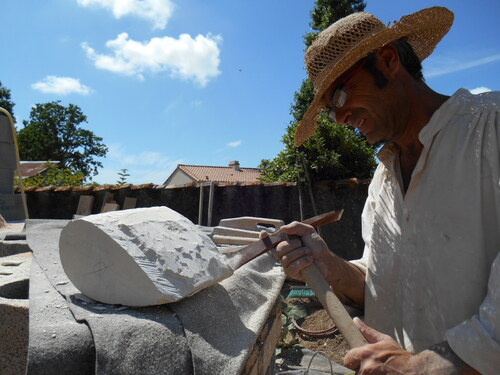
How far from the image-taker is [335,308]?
1.48m

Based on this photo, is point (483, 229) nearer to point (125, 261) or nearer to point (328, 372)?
point (125, 261)

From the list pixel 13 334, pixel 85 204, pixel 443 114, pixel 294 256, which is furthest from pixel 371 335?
pixel 85 204

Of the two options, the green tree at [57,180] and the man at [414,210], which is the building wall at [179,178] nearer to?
the green tree at [57,180]

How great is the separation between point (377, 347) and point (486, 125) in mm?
820

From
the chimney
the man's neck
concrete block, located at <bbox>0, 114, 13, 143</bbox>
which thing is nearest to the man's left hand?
the man's neck

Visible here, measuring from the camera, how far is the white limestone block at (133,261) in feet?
5.05

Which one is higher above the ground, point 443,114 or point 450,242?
point 443,114

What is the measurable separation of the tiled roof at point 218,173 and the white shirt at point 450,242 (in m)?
24.4

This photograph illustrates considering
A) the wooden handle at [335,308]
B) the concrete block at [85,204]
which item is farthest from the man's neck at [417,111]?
the concrete block at [85,204]

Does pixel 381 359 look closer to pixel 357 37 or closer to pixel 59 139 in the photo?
pixel 357 37

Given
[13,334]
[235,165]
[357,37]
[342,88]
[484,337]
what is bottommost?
[13,334]

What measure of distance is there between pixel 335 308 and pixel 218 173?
1054 inches

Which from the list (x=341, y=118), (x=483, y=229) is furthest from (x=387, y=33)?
(x=483, y=229)

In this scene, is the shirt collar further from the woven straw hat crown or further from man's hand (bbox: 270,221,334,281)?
man's hand (bbox: 270,221,334,281)
